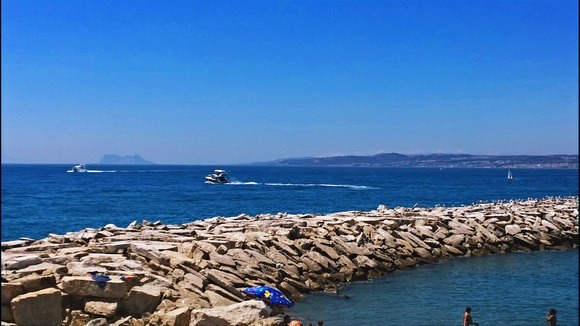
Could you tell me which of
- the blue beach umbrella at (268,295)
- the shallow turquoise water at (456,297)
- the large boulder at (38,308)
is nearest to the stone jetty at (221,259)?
the large boulder at (38,308)

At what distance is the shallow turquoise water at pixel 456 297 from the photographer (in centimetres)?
1722

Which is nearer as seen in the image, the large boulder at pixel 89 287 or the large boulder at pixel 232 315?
the large boulder at pixel 232 315

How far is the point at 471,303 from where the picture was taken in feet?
62.6

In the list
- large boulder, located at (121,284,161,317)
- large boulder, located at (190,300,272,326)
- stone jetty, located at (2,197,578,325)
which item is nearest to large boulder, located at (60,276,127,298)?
stone jetty, located at (2,197,578,325)

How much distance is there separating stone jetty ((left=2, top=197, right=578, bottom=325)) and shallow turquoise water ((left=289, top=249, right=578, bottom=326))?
1.08 meters

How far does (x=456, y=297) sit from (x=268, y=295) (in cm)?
707

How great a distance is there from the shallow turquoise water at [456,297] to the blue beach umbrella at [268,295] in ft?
2.03

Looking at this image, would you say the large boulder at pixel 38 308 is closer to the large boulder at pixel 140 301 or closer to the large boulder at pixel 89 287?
the large boulder at pixel 89 287

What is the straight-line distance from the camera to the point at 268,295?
17.0 meters

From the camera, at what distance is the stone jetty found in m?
13.6

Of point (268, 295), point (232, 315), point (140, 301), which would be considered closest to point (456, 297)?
point (268, 295)

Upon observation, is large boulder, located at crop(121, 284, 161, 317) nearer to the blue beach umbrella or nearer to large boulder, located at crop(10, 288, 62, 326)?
large boulder, located at crop(10, 288, 62, 326)

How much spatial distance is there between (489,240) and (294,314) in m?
16.3

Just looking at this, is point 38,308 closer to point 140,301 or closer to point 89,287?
point 89,287
